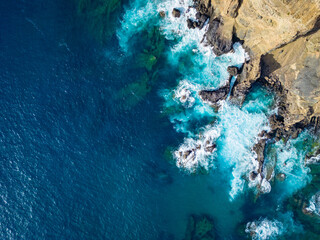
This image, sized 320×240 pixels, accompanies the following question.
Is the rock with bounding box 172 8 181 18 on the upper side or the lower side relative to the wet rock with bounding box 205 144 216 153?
upper

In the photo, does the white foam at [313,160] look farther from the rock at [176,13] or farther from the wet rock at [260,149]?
the rock at [176,13]

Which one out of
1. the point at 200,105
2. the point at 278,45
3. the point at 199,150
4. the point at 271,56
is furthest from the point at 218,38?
the point at 199,150

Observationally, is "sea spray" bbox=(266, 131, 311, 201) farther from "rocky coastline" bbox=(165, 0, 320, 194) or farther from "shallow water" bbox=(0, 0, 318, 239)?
"shallow water" bbox=(0, 0, 318, 239)

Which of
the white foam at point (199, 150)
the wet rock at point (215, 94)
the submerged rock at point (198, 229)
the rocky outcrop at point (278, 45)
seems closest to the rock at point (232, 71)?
the rocky outcrop at point (278, 45)

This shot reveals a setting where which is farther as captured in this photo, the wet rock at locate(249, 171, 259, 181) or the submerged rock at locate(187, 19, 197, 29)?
the wet rock at locate(249, 171, 259, 181)

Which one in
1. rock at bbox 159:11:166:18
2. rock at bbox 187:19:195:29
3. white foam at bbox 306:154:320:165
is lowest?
white foam at bbox 306:154:320:165

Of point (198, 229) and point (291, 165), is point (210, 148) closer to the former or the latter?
point (198, 229)

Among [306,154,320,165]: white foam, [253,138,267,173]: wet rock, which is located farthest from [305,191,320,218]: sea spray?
[253,138,267,173]: wet rock
